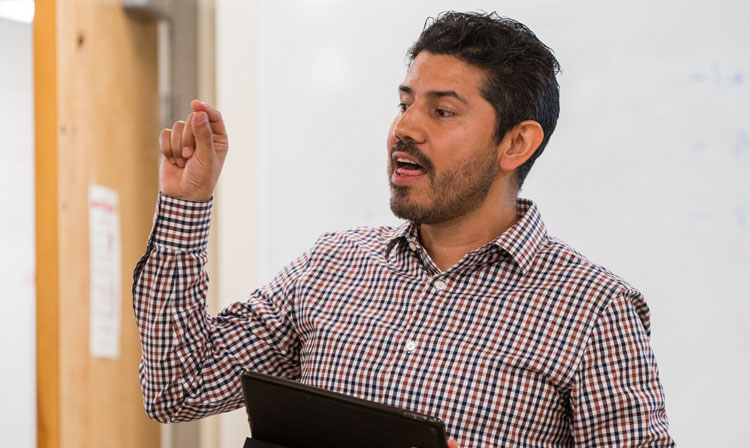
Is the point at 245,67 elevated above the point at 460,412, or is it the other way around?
the point at 245,67

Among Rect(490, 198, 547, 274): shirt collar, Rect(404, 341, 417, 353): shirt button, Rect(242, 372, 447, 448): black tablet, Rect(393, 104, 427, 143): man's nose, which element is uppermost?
Rect(393, 104, 427, 143): man's nose

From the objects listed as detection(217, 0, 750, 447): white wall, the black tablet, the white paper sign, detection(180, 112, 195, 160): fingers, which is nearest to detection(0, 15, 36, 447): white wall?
the white paper sign

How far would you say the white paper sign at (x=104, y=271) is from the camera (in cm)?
188

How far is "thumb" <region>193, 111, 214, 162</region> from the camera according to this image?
45.4 inches

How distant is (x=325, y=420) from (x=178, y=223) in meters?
0.39

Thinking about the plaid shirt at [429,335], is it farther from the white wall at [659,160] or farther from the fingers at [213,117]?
the white wall at [659,160]

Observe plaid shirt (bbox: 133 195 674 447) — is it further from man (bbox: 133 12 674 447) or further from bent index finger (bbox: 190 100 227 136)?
bent index finger (bbox: 190 100 227 136)

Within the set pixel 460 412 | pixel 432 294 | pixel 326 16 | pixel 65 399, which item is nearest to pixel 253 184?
pixel 326 16

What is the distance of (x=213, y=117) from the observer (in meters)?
1.18

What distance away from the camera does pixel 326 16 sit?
178 cm

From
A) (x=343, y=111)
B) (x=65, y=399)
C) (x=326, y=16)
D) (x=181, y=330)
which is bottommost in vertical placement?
(x=65, y=399)

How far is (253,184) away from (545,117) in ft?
2.71

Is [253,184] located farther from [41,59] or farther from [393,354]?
[393,354]

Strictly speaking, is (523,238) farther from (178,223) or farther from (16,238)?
(16,238)
